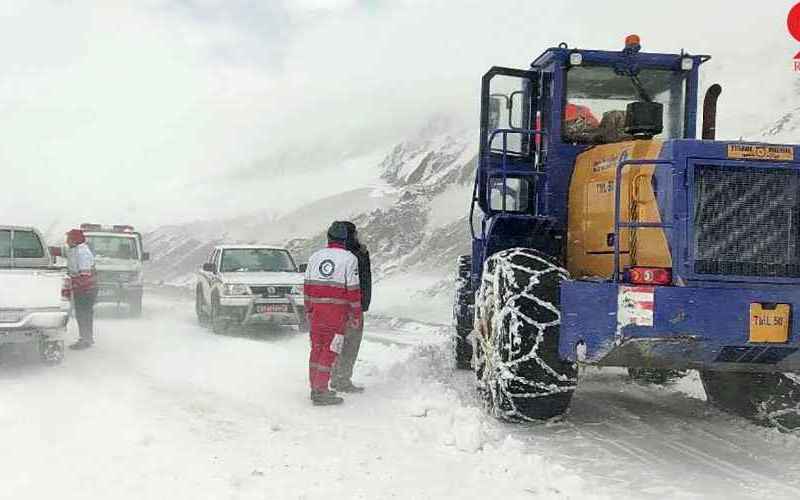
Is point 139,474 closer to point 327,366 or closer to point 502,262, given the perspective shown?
point 327,366

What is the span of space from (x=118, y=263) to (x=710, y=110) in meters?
14.9

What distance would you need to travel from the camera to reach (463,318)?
926cm

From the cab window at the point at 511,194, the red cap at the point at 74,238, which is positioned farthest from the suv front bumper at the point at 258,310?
the cab window at the point at 511,194

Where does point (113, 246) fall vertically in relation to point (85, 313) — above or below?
above

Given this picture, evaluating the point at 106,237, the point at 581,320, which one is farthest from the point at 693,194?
the point at 106,237

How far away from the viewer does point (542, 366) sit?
604 centimetres

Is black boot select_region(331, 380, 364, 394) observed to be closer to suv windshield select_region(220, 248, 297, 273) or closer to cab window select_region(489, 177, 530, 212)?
cab window select_region(489, 177, 530, 212)

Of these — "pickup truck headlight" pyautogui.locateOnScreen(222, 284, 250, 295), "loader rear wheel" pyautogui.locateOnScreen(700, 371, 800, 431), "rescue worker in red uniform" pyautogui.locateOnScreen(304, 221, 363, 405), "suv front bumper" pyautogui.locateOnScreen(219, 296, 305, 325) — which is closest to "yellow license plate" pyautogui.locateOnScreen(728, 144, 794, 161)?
"loader rear wheel" pyautogui.locateOnScreen(700, 371, 800, 431)

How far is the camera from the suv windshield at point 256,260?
14.4m

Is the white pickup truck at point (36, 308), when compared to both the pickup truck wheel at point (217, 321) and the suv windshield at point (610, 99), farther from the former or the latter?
the suv windshield at point (610, 99)

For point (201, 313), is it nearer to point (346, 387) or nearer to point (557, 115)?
point (346, 387)

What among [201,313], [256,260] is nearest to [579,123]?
[256,260]

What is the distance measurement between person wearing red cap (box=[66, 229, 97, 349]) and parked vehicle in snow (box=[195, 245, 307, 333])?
100 inches

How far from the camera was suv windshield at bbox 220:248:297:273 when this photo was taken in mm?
14419
